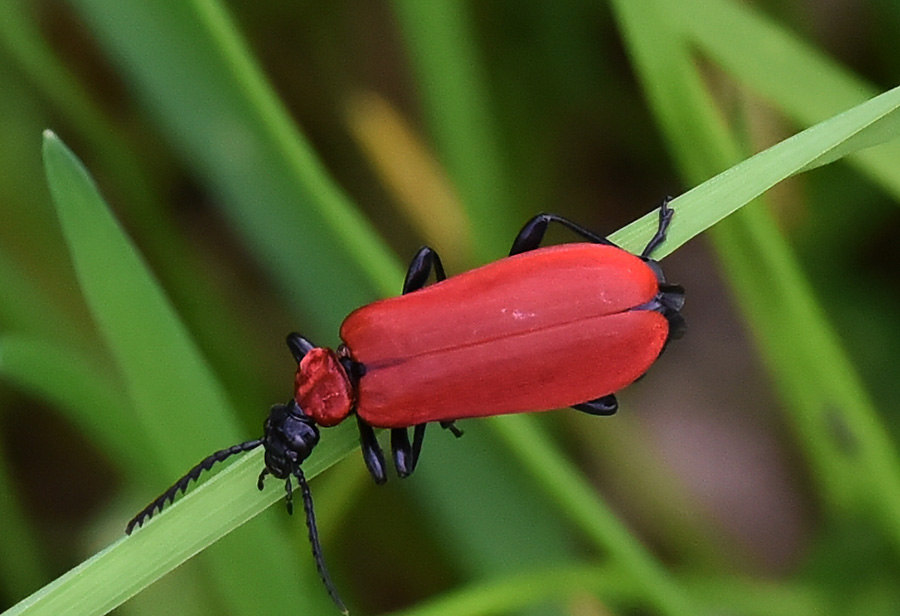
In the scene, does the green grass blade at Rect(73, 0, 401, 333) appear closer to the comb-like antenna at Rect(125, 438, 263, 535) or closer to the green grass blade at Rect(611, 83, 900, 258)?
the comb-like antenna at Rect(125, 438, 263, 535)

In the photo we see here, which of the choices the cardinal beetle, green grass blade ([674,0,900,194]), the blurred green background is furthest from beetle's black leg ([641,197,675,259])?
green grass blade ([674,0,900,194])

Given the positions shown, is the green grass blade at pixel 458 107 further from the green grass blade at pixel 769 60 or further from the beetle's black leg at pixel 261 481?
the beetle's black leg at pixel 261 481

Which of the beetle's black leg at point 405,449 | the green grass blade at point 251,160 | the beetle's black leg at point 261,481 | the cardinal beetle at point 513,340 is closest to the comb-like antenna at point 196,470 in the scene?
the cardinal beetle at point 513,340

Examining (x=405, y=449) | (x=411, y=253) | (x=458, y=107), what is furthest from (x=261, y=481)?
(x=411, y=253)

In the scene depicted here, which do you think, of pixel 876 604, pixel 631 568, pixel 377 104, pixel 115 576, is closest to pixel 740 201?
pixel 631 568

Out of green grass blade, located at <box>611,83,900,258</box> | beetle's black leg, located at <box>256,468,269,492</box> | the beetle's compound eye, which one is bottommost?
the beetle's compound eye

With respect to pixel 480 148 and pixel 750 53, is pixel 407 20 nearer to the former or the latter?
pixel 480 148
